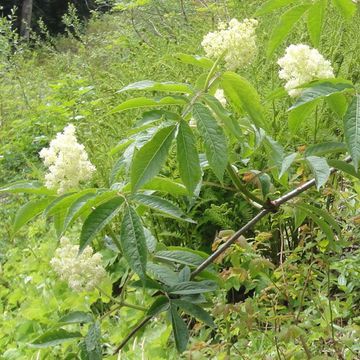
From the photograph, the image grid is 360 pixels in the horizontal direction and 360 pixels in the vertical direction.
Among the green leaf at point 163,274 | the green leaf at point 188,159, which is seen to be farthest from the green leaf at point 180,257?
the green leaf at point 188,159

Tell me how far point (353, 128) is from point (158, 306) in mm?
434

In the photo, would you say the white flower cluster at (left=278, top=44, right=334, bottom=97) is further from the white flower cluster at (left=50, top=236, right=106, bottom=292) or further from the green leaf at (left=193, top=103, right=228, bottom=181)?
the white flower cluster at (left=50, top=236, right=106, bottom=292)

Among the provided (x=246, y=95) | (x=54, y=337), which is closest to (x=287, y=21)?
(x=246, y=95)

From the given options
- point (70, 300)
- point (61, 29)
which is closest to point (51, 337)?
point (70, 300)

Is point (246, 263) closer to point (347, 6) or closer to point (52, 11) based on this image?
point (347, 6)

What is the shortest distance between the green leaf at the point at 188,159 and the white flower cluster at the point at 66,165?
0.25 metres

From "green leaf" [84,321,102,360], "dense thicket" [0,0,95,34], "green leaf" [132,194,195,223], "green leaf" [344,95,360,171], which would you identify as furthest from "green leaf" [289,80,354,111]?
"dense thicket" [0,0,95,34]

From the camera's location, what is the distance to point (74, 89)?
5.97m

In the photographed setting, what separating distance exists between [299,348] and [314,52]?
86 cm

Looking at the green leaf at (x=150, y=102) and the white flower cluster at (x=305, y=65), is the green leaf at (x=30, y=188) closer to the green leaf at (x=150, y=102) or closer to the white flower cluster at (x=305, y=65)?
the green leaf at (x=150, y=102)

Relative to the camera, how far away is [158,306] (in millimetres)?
972

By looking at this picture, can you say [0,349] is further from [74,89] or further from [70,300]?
[74,89]

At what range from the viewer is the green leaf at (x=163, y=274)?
1.01m

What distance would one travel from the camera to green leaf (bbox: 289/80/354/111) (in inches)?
33.0
